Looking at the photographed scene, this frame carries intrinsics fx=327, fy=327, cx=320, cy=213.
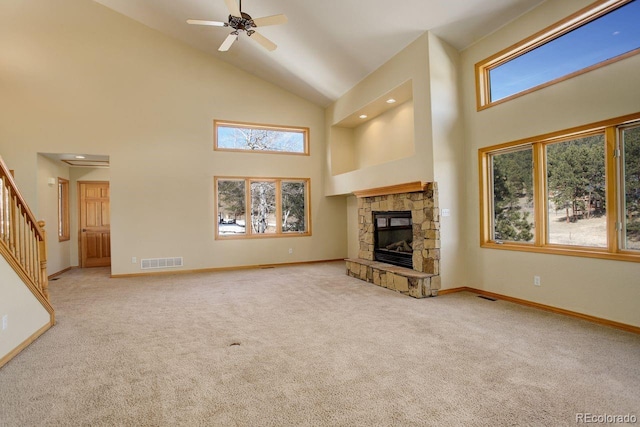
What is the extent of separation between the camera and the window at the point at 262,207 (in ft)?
23.9

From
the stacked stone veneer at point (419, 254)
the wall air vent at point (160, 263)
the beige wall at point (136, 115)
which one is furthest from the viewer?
the wall air vent at point (160, 263)

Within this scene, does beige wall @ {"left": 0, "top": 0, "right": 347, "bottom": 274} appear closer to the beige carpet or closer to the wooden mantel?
the wooden mantel

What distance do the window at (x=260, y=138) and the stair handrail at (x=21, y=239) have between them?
4009 millimetres

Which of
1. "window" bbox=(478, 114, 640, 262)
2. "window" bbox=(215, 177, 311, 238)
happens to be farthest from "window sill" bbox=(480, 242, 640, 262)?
"window" bbox=(215, 177, 311, 238)

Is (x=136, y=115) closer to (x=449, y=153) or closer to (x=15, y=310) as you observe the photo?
(x=15, y=310)

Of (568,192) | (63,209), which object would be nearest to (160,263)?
(63,209)

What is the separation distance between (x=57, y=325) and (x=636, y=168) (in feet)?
21.1

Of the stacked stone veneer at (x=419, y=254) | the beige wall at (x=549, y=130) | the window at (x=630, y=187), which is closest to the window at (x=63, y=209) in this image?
the stacked stone veneer at (x=419, y=254)

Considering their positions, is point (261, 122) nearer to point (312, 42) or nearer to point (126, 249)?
point (312, 42)

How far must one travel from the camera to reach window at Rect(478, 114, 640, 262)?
337 centimetres

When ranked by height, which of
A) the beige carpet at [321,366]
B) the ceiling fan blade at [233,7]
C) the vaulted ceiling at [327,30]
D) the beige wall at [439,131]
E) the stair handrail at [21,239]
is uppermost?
the vaulted ceiling at [327,30]

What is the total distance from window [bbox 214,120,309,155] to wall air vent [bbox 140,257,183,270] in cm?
255

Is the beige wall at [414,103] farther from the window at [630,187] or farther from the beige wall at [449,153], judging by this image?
the window at [630,187]

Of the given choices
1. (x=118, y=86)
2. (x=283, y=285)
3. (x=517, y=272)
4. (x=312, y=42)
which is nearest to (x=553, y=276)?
(x=517, y=272)
